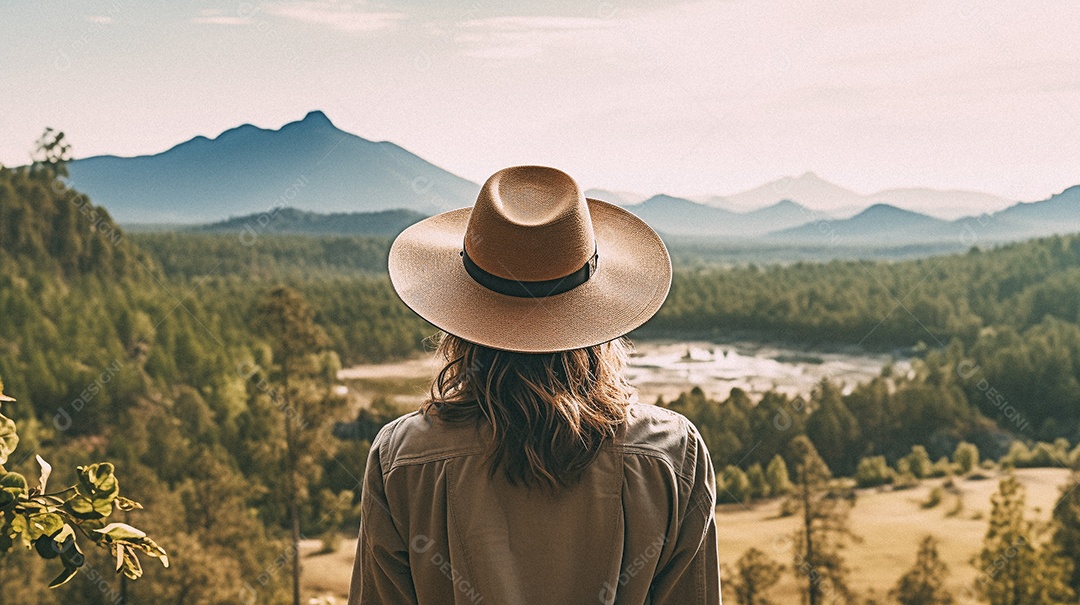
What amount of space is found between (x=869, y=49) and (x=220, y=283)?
390 cm

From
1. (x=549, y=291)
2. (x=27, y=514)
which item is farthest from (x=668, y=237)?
(x=27, y=514)

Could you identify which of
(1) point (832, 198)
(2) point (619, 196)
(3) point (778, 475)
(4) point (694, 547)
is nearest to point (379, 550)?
(4) point (694, 547)

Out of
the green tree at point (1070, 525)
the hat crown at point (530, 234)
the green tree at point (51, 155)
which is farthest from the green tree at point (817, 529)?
the green tree at point (51, 155)

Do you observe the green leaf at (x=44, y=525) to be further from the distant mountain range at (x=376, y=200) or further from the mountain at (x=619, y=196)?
the distant mountain range at (x=376, y=200)

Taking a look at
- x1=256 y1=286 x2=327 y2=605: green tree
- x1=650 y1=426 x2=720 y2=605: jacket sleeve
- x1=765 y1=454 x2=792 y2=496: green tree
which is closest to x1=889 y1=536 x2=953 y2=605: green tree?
x1=765 y1=454 x2=792 y2=496: green tree

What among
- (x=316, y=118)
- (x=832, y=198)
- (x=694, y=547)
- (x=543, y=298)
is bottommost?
(x=694, y=547)

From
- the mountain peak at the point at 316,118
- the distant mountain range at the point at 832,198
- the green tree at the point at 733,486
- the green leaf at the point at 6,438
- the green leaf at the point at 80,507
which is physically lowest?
the green tree at the point at 733,486

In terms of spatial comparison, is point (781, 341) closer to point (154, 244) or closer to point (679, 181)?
point (679, 181)

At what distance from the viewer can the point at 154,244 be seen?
5.04 m

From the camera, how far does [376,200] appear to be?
5176 mm

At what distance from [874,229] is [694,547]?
15.3 feet

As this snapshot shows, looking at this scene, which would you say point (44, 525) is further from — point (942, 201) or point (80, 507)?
point (942, 201)

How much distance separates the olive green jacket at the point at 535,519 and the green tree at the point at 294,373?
4.17m

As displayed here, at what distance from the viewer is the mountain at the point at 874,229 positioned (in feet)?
16.9
